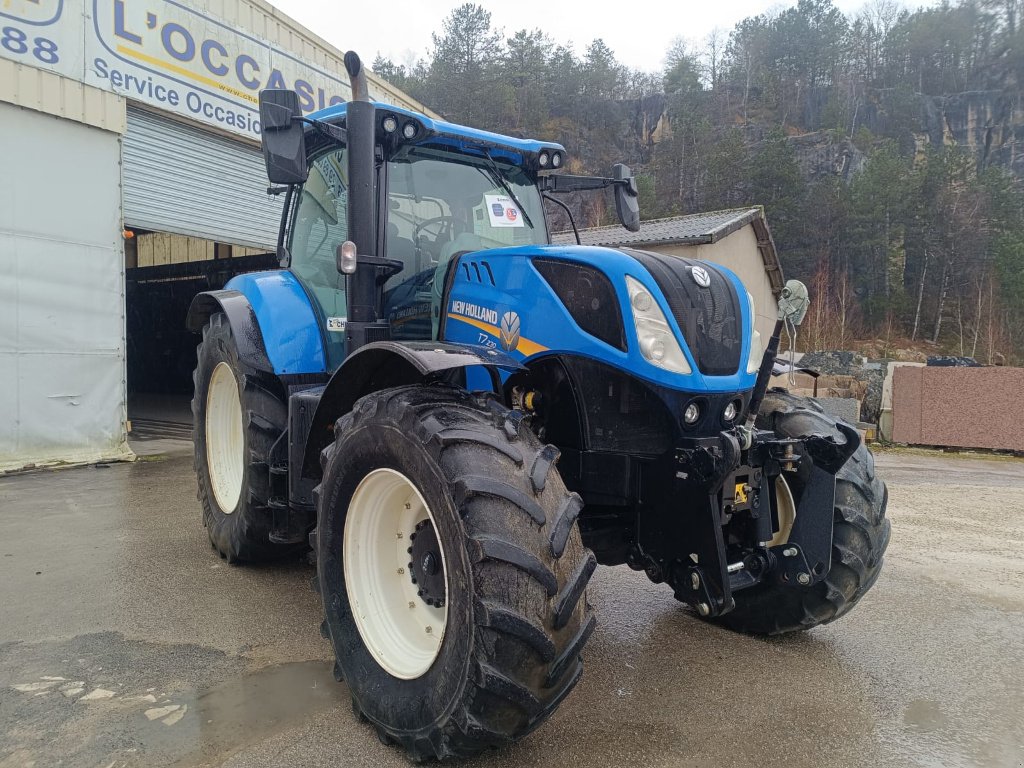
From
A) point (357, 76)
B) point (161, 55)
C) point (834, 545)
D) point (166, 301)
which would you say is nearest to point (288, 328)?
point (357, 76)

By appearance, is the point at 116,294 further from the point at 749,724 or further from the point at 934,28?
the point at 934,28

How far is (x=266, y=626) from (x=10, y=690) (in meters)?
1.02

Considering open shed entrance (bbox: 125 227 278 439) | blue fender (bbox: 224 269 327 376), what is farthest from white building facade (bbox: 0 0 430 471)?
open shed entrance (bbox: 125 227 278 439)

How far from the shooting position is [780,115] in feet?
182

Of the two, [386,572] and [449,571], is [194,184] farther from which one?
[449,571]

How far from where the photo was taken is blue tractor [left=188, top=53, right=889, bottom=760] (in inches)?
85.4

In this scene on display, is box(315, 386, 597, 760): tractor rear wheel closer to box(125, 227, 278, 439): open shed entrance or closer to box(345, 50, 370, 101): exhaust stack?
box(345, 50, 370, 101): exhaust stack

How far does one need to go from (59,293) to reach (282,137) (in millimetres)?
6321

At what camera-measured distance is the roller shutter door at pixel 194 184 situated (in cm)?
973

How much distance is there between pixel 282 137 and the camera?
10.9 feet

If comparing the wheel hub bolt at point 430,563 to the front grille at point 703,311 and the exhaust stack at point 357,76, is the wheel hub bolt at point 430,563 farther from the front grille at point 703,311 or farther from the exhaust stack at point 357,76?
the exhaust stack at point 357,76

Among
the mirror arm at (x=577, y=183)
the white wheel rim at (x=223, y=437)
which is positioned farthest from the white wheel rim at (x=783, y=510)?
the white wheel rim at (x=223, y=437)

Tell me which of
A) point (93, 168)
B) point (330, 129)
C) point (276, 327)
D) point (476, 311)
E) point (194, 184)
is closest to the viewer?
point (476, 311)

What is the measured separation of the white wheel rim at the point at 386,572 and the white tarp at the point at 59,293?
6877mm
